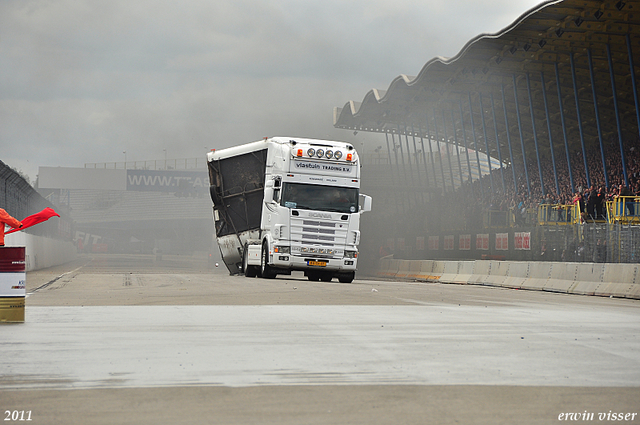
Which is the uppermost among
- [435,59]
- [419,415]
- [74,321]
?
[435,59]

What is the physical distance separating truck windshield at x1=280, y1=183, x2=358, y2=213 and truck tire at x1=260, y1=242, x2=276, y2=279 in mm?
1691

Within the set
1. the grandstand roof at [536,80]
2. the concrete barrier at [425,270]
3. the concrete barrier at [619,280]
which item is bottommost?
the concrete barrier at [619,280]

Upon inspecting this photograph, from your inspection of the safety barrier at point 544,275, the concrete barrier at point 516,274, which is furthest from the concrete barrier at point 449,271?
the concrete barrier at point 516,274

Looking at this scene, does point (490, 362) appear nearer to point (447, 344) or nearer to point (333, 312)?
point (447, 344)

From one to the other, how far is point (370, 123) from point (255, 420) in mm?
60243

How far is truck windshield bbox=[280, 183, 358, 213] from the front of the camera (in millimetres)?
22906

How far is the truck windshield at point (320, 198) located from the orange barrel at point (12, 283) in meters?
13.1

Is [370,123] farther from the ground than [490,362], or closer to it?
farther from the ground

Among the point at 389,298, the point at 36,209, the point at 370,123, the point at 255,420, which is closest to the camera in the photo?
the point at 255,420

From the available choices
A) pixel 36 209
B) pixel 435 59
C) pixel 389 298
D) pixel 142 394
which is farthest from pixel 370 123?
pixel 142 394

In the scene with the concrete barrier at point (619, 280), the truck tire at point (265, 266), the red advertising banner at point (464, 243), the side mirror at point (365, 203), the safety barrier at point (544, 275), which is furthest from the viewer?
the red advertising banner at point (464, 243)

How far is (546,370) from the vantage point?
7.00m

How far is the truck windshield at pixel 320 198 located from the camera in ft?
75.2

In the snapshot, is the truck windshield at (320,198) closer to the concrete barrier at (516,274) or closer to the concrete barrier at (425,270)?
the concrete barrier at (516,274)
